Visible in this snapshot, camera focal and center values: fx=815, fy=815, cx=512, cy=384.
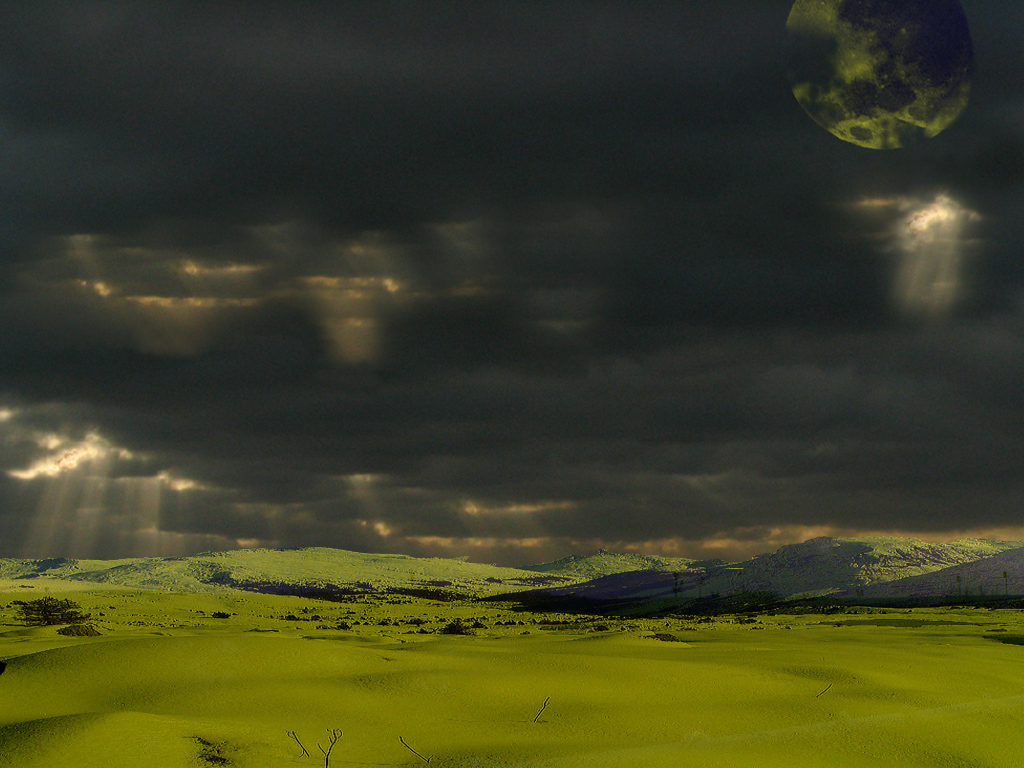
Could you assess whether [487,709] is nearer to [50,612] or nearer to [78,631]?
[78,631]

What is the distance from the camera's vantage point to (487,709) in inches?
655

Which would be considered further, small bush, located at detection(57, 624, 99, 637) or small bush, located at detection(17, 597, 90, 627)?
small bush, located at detection(17, 597, 90, 627)

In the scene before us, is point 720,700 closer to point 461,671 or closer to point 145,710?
point 461,671

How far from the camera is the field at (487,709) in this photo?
12578 millimetres

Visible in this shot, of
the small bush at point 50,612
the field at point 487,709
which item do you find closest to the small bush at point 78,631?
the field at point 487,709

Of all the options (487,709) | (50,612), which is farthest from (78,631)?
(50,612)

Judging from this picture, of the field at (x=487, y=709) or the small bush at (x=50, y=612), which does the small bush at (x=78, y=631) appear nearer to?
the field at (x=487, y=709)

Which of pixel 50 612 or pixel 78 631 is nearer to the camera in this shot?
pixel 78 631

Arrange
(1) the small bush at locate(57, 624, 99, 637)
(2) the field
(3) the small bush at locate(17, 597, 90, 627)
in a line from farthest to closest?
(3) the small bush at locate(17, 597, 90, 627) → (1) the small bush at locate(57, 624, 99, 637) → (2) the field

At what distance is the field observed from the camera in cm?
1258

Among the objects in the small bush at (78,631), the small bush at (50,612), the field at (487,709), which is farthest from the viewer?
the small bush at (50,612)

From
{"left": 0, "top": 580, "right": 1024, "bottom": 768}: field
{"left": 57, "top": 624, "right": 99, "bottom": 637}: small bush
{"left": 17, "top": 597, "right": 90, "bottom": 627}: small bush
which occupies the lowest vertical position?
{"left": 17, "top": 597, "right": 90, "bottom": 627}: small bush

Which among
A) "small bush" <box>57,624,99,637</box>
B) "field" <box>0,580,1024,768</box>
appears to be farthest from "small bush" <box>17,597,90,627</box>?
"field" <box>0,580,1024,768</box>

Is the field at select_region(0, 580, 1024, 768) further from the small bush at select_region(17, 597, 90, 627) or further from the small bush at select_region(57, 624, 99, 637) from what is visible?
the small bush at select_region(17, 597, 90, 627)
